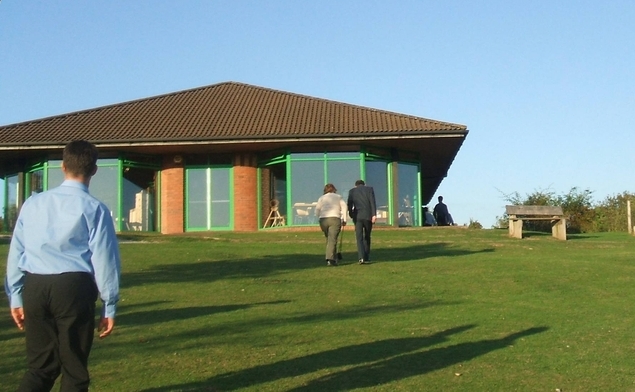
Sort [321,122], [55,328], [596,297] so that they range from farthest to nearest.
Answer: [321,122] < [596,297] < [55,328]

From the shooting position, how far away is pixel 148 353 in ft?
27.3

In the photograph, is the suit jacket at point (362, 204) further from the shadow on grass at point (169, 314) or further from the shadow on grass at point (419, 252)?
the shadow on grass at point (169, 314)

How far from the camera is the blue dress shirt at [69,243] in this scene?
5.22 metres

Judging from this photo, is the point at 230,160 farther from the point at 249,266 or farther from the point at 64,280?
the point at 64,280

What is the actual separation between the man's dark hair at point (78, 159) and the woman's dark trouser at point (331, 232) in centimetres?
1105

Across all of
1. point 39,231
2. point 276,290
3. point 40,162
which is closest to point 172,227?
point 40,162

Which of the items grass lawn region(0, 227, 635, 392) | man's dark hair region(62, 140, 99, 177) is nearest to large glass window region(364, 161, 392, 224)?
grass lawn region(0, 227, 635, 392)

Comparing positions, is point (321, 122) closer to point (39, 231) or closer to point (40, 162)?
point (40, 162)

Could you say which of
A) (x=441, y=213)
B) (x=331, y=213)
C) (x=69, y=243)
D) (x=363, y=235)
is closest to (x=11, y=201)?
(x=441, y=213)

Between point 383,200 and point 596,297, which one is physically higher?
point 383,200

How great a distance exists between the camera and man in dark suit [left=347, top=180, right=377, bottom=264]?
55.6ft

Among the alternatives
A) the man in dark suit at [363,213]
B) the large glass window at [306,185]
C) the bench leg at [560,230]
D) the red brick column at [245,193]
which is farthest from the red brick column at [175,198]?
the man in dark suit at [363,213]

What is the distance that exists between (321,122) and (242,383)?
78.2ft

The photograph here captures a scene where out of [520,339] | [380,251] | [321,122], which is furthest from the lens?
[321,122]
